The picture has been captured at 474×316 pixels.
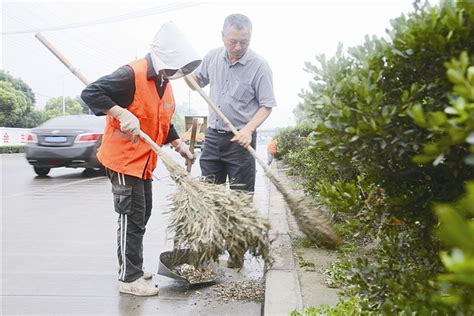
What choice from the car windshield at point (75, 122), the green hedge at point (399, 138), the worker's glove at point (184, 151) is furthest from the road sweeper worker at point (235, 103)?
the car windshield at point (75, 122)

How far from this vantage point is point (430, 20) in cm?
149

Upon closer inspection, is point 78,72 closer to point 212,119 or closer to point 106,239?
point 212,119

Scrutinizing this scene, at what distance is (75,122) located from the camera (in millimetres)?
11320

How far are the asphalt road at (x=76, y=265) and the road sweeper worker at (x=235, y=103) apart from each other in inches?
14.4

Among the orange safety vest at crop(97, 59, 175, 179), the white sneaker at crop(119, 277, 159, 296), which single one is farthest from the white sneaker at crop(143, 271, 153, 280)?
the orange safety vest at crop(97, 59, 175, 179)

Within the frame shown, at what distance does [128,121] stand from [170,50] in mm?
575

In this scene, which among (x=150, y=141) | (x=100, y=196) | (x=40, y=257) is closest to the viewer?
(x=150, y=141)

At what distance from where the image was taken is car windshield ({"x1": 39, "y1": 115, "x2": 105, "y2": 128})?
11.1 metres

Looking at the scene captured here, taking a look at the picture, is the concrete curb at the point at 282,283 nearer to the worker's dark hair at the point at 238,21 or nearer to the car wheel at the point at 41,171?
→ the worker's dark hair at the point at 238,21

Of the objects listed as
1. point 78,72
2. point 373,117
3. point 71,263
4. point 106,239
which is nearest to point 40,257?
point 71,263

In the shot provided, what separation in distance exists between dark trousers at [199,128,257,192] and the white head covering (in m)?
0.83

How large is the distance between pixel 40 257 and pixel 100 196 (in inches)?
160

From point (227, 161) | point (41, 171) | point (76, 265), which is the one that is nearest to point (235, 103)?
point (227, 161)

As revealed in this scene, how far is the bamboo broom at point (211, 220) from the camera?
10.0 ft
